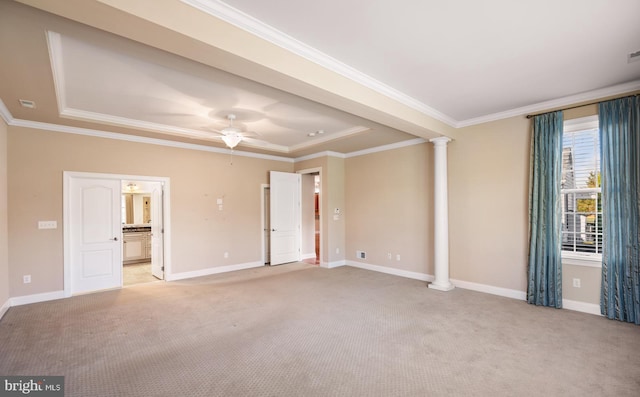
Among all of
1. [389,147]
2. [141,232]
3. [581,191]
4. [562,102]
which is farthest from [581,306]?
[141,232]

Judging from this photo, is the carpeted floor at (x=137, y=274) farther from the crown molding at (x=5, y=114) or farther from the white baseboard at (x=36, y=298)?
the crown molding at (x=5, y=114)

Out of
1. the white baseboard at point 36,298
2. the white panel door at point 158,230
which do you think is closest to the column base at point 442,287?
the white panel door at point 158,230

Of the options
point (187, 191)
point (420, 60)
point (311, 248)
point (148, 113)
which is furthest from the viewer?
point (311, 248)

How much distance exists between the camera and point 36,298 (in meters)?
4.45

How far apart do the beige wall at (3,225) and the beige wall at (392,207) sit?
5.83 meters

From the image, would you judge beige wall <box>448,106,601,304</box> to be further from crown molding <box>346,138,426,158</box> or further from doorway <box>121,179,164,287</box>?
doorway <box>121,179,164,287</box>

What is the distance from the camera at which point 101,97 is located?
3709 millimetres

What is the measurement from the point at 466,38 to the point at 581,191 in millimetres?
2914

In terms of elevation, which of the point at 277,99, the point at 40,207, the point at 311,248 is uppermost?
the point at 277,99

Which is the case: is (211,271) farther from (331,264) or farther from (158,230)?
(331,264)

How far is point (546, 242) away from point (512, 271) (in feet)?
2.20

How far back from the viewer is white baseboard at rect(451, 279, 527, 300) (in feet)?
14.3

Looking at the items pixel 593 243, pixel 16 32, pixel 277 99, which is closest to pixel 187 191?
pixel 277 99

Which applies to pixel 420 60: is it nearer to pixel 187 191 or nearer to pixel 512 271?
pixel 512 271
